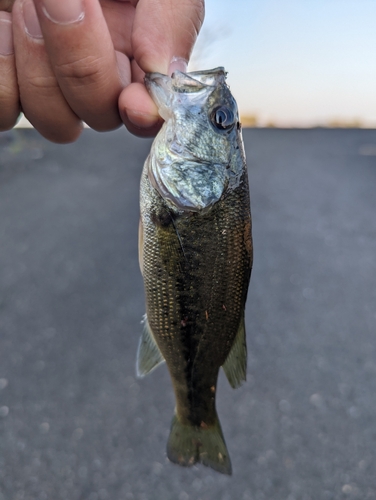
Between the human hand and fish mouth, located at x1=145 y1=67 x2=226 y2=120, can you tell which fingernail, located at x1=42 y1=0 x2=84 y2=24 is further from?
fish mouth, located at x1=145 y1=67 x2=226 y2=120

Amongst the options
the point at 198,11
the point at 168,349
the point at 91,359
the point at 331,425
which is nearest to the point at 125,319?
the point at 91,359

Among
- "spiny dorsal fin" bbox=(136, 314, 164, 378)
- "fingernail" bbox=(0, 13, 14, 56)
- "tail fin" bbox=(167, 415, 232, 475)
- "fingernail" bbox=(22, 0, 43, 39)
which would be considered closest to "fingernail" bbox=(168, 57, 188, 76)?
"fingernail" bbox=(22, 0, 43, 39)

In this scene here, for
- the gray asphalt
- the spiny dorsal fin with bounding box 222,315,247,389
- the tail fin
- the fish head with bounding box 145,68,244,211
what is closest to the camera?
the fish head with bounding box 145,68,244,211

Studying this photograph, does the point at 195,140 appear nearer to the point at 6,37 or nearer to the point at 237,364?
the point at 6,37

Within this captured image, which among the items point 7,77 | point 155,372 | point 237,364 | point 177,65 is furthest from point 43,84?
point 155,372

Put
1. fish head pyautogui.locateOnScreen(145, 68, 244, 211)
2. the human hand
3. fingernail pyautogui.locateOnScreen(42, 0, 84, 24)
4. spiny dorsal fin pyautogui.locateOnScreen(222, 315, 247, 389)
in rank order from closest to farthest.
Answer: fingernail pyautogui.locateOnScreen(42, 0, 84, 24)
the human hand
fish head pyautogui.locateOnScreen(145, 68, 244, 211)
spiny dorsal fin pyautogui.locateOnScreen(222, 315, 247, 389)

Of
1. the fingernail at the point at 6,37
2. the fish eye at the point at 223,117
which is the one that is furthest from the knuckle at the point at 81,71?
the fish eye at the point at 223,117
